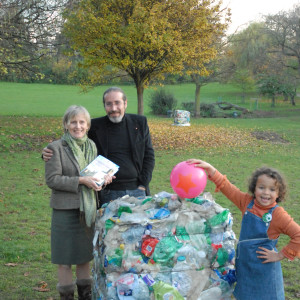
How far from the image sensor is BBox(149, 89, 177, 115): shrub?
31.8 meters

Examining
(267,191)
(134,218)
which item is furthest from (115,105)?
(267,191)

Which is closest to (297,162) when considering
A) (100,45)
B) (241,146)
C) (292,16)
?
(241,146)

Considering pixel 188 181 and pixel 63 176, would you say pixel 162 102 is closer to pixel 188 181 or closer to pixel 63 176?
pixel 63 176

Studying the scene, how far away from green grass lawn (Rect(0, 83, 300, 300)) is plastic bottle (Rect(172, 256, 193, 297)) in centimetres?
180

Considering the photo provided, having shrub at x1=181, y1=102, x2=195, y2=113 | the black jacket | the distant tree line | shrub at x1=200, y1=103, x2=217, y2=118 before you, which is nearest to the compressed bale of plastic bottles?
the black jacket

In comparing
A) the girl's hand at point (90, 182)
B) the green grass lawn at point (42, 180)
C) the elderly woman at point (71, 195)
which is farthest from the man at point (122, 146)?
the green grass lawn at point (42, 180)

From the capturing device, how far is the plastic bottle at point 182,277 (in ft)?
9.03

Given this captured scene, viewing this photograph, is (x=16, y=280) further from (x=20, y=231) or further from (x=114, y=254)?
(x=114, y=254)

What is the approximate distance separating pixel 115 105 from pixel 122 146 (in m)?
0.40

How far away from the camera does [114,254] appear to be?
2744 mm

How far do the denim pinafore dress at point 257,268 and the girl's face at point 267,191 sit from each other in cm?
8

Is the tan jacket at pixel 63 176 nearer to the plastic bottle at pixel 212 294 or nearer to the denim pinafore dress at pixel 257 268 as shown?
the plastic bottle at pixel 212 294

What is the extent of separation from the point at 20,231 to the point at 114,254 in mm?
3540

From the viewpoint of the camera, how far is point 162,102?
32.1 m
